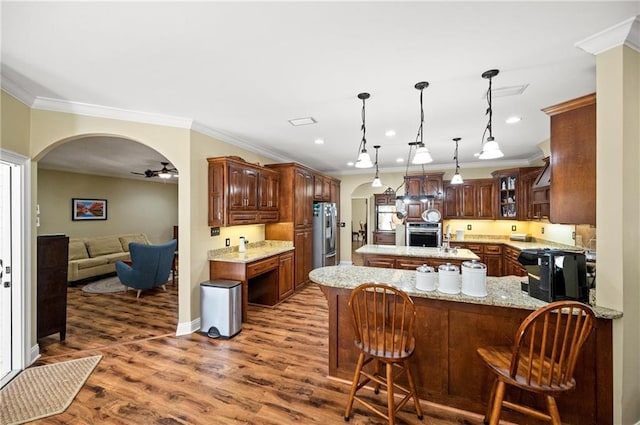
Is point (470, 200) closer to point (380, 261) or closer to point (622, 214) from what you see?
point (380, 261)

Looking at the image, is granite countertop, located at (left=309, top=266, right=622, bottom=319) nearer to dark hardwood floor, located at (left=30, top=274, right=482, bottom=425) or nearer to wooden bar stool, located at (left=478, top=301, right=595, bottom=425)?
wooden bar stool, located at (left=478, top=301, right=595, bottom=425)

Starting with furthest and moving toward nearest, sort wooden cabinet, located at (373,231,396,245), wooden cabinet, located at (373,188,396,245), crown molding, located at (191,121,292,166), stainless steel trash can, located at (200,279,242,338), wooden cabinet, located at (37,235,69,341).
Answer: wooden cabinet, located at (373,188,396,245)
wooden cabinet, located at (373,231,396,245)
crown molding, located at (191,121,292,166)
stainless steel trash can, located at (200,279,242,338)
wooden cabinet, located at (37,235,69,341)

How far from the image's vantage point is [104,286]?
18.1 feet

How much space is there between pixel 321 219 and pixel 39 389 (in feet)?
14.8

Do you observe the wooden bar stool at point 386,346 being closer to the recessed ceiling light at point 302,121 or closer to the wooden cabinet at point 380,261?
the wooden cabinet at point 380,261

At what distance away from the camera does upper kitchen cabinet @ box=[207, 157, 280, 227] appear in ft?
12.2

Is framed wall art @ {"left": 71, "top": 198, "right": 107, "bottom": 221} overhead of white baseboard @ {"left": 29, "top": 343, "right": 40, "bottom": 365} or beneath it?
overhead

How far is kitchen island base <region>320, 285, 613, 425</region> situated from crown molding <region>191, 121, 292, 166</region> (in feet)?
9.29

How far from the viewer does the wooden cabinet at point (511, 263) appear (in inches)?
179

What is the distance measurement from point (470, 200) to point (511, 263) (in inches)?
65.3

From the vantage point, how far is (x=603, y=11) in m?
1.57

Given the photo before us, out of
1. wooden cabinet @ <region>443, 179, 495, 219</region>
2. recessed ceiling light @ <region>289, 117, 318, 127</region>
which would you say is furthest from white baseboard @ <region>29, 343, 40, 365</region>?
wooden cabinet @ <region>443, 179, 495, 219</region>

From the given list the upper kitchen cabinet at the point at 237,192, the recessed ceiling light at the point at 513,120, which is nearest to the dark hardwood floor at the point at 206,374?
the upper kitchen cabinet at the point at 237,192

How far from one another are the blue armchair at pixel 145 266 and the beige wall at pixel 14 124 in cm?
244
